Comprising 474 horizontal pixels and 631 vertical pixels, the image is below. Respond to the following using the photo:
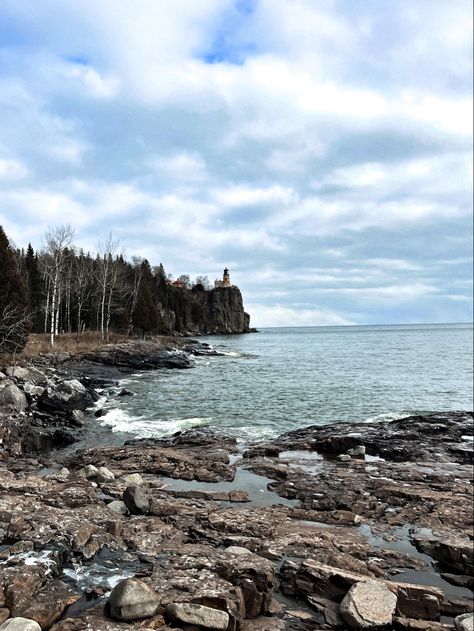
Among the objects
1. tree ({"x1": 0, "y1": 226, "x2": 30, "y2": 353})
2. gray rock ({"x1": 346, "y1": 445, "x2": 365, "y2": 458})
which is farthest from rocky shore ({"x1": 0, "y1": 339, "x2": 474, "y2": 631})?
tree ({"x1": 0, "y1": 226, "x2": 30, "y2": 353})

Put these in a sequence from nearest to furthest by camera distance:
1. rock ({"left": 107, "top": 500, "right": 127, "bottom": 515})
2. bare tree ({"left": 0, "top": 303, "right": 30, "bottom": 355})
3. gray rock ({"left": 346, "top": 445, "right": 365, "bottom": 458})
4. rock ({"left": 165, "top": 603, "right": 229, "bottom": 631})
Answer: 1. rock ({"left": 165, "top": 603, "right": 229, "bottom": 631})
2. rock ({"left": 107, "top": 500, "right": 127, "bottom": 515})
3. gray rock ({"left": 346, "top": 445, "right": 365, "bottom": 458})
4. bare tree ({"left": 0, "top": 303, "right": 30, "bottom": 355})

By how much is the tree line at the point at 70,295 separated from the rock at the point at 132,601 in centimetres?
2714

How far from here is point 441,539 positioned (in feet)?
30.7

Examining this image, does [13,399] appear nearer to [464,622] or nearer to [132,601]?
[132,601]

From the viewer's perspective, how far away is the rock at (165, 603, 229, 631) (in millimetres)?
5562

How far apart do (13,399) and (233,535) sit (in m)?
15.5

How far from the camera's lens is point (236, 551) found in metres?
7.75

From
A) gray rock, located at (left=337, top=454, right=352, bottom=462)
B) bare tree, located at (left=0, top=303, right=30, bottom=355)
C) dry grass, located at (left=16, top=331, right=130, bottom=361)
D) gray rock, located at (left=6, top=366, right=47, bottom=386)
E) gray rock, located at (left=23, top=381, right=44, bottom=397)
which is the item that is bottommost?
gray rock, located at (left=337, top=454, right=352, bottom=462)

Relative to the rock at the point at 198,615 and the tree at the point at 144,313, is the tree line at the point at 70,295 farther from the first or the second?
the rock at the point at 198,615

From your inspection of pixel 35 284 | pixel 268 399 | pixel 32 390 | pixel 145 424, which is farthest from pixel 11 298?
pixel 35 284

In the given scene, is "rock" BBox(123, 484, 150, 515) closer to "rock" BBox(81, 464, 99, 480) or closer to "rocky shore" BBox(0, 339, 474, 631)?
"rocky shore" BBox(0, 339, 474, 631)

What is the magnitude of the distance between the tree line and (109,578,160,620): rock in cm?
2714

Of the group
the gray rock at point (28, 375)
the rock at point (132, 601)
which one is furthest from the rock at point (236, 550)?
the gray rock at point (28, 375)

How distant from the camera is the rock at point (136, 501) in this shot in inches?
377
